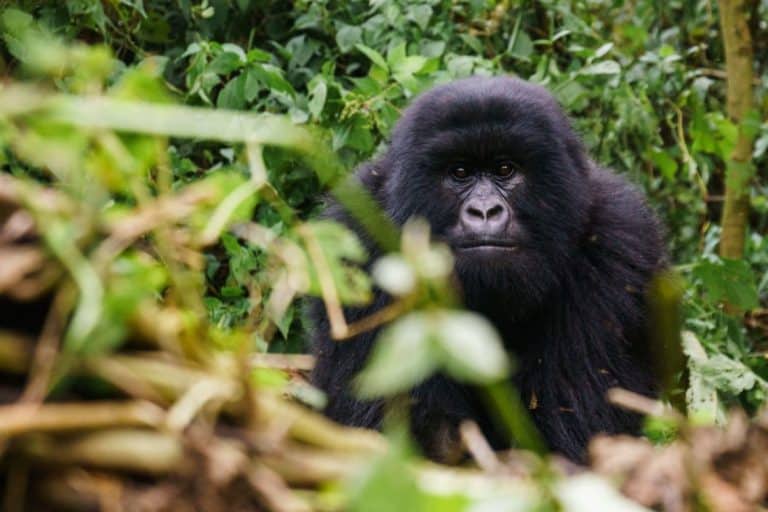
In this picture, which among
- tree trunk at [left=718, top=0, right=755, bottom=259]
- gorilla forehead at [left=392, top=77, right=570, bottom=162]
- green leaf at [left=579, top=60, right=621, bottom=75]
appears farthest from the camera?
tree trunk at [left=718, top=0, right=755, bottom=259]

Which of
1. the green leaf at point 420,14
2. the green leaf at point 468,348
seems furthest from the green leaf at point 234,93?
the green leaf at point 468,348

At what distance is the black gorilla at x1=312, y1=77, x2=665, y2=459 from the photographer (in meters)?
3.44

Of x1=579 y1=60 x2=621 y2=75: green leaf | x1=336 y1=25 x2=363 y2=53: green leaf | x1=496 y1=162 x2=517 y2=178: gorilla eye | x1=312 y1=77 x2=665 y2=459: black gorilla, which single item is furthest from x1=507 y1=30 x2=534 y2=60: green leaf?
x1=496 y1=162 x2=517 y2=178: gorilla eye

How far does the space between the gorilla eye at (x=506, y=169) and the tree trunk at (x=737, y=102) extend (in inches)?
61.1

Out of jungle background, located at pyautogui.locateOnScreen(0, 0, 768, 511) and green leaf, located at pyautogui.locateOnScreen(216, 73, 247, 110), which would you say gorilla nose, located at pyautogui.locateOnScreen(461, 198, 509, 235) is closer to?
green leaf, located at pyautogui.locateOnScreen(216, 73, 247, 110)

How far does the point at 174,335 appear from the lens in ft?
3.96

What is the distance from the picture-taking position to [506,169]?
12.2 ft

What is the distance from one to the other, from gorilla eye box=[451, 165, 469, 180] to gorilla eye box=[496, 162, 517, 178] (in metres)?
0.10

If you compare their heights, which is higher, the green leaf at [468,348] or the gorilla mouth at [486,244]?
the green leaf at [468,348]

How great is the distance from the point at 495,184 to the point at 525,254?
25 cm

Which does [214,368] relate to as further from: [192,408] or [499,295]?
[499,295]

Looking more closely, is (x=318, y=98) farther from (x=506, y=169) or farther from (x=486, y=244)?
(x=486, y=244)

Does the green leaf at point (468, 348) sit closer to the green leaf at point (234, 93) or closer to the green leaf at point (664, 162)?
the green leaf at point (234, 93)

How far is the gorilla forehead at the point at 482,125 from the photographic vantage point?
3674 millimetres
